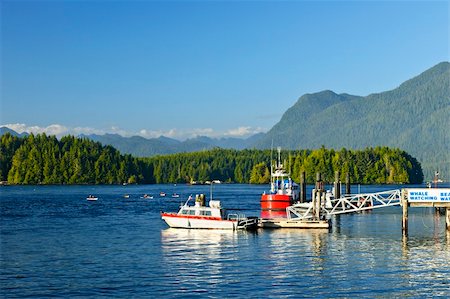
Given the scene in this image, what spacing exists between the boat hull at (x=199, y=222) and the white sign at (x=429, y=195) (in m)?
20.7

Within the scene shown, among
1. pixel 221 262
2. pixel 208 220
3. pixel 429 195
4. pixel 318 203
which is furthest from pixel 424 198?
pixel 221 262

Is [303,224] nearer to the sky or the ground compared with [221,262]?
nearer to the sky

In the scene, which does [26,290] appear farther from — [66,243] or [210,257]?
[66,243]

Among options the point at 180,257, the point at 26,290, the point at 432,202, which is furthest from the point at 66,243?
the point at 432,202

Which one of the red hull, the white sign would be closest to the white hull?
the white sign

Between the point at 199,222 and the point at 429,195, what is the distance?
2680 centimetres

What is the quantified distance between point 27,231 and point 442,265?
50.3 meters

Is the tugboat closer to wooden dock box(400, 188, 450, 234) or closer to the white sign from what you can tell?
wooden dock box(400, 188, 450, 234)

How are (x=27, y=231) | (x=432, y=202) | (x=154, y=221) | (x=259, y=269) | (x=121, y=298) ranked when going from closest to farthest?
1. (x=121, y=298)
2. (x=259, y=269)
3. (x=432, y=202)
4. (x=27, y=231)
5. (x=154, y=221)

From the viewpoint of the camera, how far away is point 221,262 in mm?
56156

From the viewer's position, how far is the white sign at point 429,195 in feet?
247

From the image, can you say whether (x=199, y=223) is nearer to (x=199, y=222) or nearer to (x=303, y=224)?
(x=199, y=222)

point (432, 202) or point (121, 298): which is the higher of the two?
point (432, 202)

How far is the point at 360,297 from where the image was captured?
42562 millimetres
